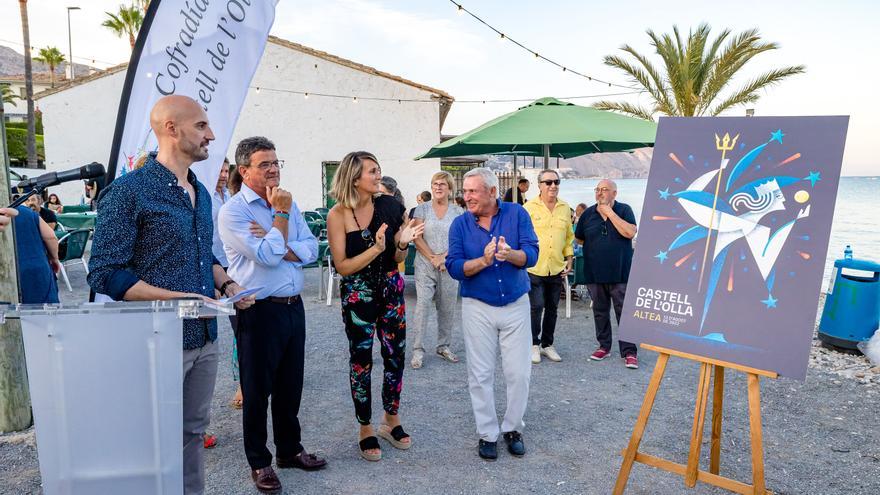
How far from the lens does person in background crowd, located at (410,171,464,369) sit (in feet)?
17.4

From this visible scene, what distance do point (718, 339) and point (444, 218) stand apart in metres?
3.00

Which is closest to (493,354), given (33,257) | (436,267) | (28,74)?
(436,267)

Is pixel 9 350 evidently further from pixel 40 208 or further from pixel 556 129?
pixel 556 129

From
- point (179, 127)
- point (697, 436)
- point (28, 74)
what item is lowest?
point (697, 436)

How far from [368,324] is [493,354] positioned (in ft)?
2.73

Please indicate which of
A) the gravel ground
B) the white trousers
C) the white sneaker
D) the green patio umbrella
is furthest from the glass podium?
the green patio umbrella

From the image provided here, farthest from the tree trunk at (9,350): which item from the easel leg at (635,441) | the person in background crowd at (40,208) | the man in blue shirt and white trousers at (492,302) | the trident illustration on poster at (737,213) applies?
the trident illustration on poster at (737,213)

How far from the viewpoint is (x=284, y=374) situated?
3.13 meters

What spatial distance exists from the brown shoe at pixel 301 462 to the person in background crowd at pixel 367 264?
0.30 meters

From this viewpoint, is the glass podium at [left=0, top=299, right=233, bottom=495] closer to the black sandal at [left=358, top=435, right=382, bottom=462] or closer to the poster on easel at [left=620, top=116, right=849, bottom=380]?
the black sandal at [left=358, top=435, right=382, bottom=462]

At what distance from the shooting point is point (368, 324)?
3381 mm

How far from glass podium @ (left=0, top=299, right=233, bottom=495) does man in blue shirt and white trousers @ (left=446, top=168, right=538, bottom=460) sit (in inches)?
78.7

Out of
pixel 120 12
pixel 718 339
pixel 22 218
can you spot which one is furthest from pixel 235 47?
pixel 120 12

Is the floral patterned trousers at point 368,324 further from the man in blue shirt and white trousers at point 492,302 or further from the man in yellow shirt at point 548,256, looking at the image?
the man in yellow shirt at point 548,256
